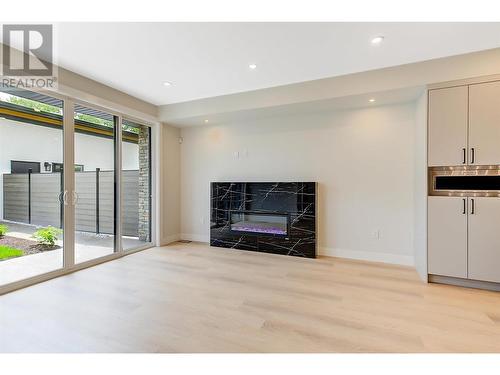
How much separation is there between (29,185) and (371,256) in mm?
4859

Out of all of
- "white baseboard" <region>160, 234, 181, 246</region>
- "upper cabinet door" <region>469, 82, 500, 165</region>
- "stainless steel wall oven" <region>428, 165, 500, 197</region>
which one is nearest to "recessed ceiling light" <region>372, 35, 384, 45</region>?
"upper cabinet door" <region>469, 82, 500, 165</region>

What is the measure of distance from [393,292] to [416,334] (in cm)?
82

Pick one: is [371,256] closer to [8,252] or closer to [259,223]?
[259,223]

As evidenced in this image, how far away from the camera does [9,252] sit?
9.25ft

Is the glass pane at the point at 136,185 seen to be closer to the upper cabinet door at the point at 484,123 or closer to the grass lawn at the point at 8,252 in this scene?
the grass lawn at the point at 8,252

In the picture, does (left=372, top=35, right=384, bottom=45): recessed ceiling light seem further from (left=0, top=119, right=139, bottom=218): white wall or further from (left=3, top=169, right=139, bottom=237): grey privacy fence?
(left=3, top=169, right=139, bottom=237): grey privacy fence

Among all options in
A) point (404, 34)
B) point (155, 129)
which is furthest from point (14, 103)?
point (404, 34)

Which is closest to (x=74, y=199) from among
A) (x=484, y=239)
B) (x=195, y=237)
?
(x=195, y=237)

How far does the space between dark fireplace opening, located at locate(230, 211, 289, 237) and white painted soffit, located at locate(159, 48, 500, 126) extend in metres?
1.87

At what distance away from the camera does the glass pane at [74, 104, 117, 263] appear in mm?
3438

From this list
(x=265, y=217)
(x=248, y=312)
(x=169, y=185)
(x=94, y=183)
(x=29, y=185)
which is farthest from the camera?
(x=169, y=185)

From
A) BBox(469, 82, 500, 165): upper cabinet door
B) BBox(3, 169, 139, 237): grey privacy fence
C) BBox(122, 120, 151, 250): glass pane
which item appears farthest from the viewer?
BBox(122, 120, 151, 250): glass pane

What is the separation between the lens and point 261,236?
4312 millimetres
